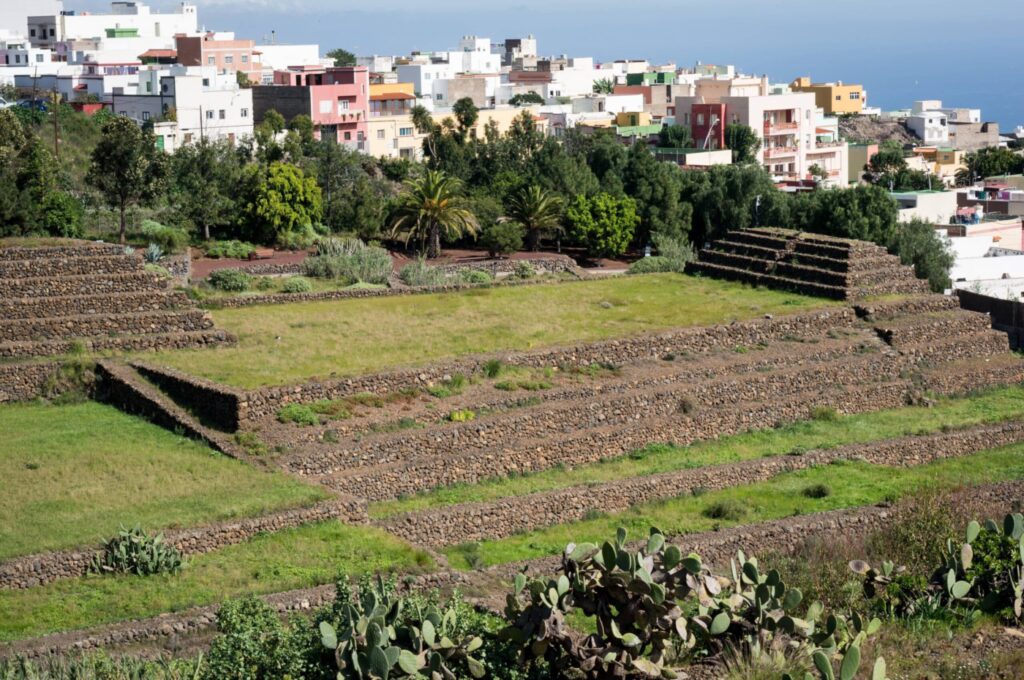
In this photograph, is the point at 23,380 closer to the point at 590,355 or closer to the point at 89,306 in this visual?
the point at 89,306

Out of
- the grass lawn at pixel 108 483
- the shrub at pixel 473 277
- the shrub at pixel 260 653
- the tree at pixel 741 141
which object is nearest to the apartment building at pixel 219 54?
the tree at pixel 741 141

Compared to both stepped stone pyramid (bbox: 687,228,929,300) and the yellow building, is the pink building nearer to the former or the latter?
stepped stone pyramid (bbox: 687,228,929,300)

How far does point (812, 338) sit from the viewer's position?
1293 inches

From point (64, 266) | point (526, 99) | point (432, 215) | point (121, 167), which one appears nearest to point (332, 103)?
point (526, 99)

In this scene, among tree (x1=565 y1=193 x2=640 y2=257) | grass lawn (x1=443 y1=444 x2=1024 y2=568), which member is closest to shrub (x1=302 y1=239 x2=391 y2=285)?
tree (x1=565 y1=193 x2=640 y2=257)

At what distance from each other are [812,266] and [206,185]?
18.3m

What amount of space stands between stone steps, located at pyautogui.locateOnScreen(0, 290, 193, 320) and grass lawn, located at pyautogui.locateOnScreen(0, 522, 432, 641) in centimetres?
968

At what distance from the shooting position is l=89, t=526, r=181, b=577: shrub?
2020cm

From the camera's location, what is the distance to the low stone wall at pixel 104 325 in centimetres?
2903

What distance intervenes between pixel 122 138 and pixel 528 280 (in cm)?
1153

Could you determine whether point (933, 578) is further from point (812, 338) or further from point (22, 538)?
point (812, 338)

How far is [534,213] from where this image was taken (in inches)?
1768

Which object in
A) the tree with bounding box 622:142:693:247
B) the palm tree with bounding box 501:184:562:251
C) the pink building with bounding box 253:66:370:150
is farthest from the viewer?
the pink building with bounding box 253:66:370:150

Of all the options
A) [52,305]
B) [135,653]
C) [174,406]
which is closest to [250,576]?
[135,653]
